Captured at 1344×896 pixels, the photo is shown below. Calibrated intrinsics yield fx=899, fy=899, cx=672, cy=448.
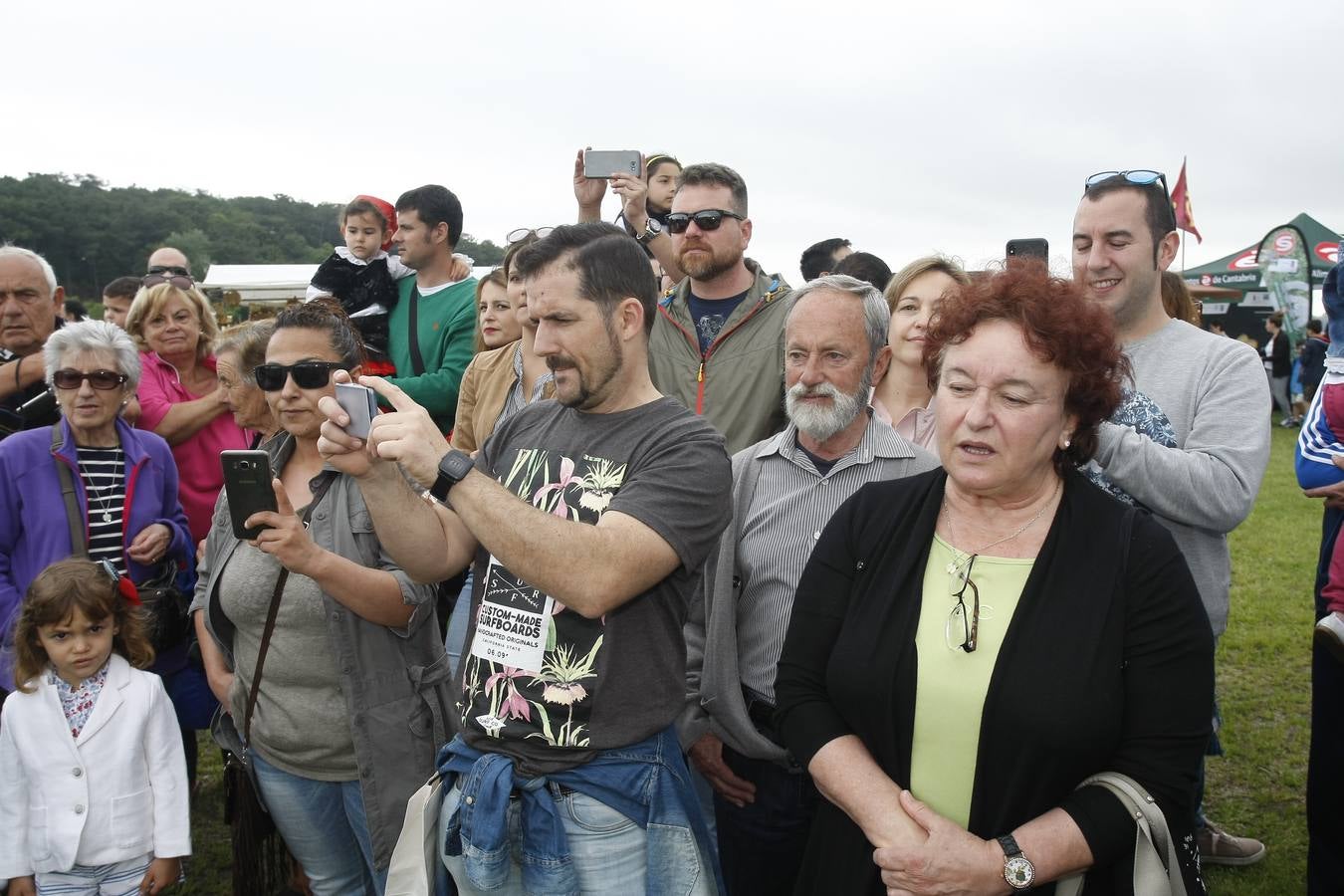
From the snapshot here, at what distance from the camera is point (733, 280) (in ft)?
13.3

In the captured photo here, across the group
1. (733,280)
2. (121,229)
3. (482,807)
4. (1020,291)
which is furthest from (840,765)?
(121,229)

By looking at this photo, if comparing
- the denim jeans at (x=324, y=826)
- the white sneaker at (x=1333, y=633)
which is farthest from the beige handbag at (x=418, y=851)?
the white sneaker at (x=1333, y=633)

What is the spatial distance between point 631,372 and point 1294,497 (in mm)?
12934

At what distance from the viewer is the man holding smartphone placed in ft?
6.30

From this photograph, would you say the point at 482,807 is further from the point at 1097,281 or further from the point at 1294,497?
the point at 1294,497

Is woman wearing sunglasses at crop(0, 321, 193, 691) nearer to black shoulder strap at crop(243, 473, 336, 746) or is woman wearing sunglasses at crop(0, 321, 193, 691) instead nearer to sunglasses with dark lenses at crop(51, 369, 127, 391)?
sunglasses with dark lenses at crop(51, 369, 127, 391)

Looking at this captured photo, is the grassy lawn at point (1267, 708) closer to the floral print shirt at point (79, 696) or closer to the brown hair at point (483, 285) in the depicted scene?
the brown hair at point (483, 285)

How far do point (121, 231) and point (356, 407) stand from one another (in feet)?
227

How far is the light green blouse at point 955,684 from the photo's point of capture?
188 cm

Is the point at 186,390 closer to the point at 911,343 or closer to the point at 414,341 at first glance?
the point at 414,341

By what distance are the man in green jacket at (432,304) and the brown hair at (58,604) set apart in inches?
70.6

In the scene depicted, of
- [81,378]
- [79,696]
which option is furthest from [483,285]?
[79,696]

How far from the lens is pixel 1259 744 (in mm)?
5129

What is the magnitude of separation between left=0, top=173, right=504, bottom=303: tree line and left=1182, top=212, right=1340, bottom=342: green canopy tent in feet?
140
